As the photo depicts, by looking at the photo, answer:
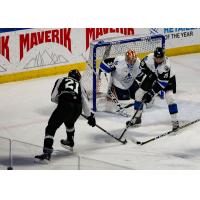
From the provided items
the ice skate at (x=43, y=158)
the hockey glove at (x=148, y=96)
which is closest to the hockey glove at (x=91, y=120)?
the ice skate at (x=43, y=158)

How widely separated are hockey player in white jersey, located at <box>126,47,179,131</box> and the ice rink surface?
0.17 m

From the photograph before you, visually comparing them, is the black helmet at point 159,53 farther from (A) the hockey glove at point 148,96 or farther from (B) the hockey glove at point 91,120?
(B) the hockey glove at point 91,120

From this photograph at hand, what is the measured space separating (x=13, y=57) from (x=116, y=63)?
1.21 meters

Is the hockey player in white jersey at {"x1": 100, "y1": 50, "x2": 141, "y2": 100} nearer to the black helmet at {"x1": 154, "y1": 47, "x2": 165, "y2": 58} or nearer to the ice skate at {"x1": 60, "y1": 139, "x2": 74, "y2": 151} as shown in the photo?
the black helmet at {"x1": 154, "y1": 47, "x2": 165, "y2": 58}

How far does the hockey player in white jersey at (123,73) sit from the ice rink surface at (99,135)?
276 mm

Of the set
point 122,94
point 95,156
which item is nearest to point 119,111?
point 122,94

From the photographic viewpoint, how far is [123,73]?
34.6ft

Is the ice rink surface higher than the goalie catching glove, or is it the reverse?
the goalie catching glove

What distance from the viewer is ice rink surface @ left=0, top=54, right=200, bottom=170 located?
9.12m

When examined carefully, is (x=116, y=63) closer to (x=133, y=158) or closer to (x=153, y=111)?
(x=153, y=111)

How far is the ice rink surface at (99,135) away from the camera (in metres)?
9.12

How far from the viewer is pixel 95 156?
9.48 m

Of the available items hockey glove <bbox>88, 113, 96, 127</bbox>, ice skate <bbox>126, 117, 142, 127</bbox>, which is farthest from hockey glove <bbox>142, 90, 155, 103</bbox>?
hockey glove <bbox>88, 113, 96, 127</bbox>

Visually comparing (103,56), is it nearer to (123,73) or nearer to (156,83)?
(123,73)
